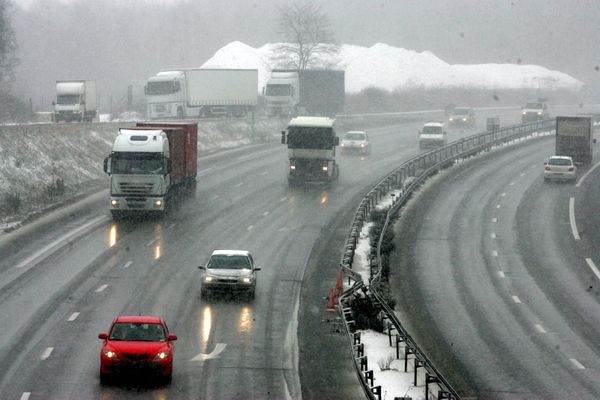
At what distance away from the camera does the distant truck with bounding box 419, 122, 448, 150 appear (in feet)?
281

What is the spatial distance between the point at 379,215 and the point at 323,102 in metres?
53.2

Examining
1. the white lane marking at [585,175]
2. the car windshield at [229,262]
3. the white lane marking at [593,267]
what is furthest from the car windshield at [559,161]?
the car windshield at [229,262]

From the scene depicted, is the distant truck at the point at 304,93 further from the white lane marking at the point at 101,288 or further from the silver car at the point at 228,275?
the silver car at the point at 228,275

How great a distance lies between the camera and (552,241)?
48156 mm

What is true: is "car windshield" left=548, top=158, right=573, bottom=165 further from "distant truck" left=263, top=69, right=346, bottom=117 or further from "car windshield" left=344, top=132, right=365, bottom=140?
"distant truck" left=263, top=69, right=346, bottom=117

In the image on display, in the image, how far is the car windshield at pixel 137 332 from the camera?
23.2m

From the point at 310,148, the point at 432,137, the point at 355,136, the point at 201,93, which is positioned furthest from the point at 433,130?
the point at 310,148

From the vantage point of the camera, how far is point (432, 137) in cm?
8569

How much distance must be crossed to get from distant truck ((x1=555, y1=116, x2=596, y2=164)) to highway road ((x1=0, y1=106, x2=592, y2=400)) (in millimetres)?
20324

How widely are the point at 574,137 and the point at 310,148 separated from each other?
2380cm

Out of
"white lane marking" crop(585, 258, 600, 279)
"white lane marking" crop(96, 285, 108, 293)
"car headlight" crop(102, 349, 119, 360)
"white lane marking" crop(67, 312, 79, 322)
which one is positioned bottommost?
"white lane marking" crop(585, 258, 600, 279)

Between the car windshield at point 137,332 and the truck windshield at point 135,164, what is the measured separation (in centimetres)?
2350

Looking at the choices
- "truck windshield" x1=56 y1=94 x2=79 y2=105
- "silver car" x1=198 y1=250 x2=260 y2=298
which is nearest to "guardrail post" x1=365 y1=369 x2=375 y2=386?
"silver car" x1=198 y1=250 x2=260 y2=298

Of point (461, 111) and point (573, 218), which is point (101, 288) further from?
point (461, 111)
